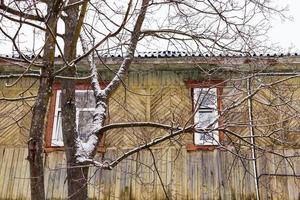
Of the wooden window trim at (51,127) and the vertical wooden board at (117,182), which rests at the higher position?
the wooden window trim at (51,127)

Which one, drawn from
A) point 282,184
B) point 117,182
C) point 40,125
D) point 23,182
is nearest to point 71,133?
point 40,125

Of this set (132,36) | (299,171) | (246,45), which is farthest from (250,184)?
(132,36)

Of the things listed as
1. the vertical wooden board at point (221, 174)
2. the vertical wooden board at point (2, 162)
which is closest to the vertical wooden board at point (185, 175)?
the vertical wooden board at point (221, 174)

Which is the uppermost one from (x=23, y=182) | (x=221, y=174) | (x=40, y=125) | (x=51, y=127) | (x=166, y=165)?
(x=51, y=127)

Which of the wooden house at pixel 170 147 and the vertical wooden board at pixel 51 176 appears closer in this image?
the wooden house at pixel 170 147

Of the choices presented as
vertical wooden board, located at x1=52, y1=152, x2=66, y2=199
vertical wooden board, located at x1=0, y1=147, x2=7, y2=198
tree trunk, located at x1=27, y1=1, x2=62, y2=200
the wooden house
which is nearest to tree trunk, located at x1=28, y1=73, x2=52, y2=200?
tree trunk, located at x1=27, y1=1, x2=62, y2=200

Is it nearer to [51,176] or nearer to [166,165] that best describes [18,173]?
[51,176]

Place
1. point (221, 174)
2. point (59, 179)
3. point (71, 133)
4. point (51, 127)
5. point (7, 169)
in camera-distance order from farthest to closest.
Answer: point (51, 127) → point (7, 169) → point (59, 179) → point (221, 174) → point (71, 133)

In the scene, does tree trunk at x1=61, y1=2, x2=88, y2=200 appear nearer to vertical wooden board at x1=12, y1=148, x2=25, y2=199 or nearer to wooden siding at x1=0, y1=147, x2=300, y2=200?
wooden siding at x1=0, y1=147, x2=300, y2=200

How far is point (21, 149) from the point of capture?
10.6 meters

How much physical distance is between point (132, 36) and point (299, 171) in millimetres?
4901

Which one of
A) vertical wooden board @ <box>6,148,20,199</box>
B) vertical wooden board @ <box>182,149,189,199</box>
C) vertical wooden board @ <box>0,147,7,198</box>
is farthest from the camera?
vertical wooden board @ <box>0,147,7,198</box>

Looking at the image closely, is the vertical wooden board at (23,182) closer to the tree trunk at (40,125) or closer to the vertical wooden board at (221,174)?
the vertical wooden board at (221,174)

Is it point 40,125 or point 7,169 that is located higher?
point 40,125
